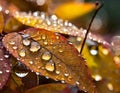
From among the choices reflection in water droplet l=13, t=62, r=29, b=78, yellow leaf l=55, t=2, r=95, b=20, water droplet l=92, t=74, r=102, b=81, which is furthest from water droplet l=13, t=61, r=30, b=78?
yellow leaf l=55, t=2, r=95, b=20

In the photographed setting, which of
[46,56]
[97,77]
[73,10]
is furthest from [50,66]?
[73,10]

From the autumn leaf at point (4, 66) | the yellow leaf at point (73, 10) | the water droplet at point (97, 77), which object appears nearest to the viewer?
the autumn leaf at point (4, 66)

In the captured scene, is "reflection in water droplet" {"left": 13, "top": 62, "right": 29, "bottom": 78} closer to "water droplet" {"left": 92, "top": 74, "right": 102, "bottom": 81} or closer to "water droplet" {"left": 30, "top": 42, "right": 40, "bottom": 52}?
"water droplet" {"left": 30, "top": 42, "right": 40, "bottom": 52}

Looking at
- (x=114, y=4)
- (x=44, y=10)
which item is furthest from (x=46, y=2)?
(x=114, y=4)

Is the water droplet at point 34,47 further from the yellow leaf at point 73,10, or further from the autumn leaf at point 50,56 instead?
the yellow leaf at point 73,10

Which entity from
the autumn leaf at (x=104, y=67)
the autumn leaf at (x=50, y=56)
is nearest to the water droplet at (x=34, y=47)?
the autumn leaf at (x=50, y=56)

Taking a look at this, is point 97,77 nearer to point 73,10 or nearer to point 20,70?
point 20,70

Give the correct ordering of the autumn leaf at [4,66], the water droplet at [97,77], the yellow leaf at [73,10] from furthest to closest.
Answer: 1. the yellow leaf at [73,10]
2. the water droplet at [97,77]
3. the autumn leaf at [4,66]
